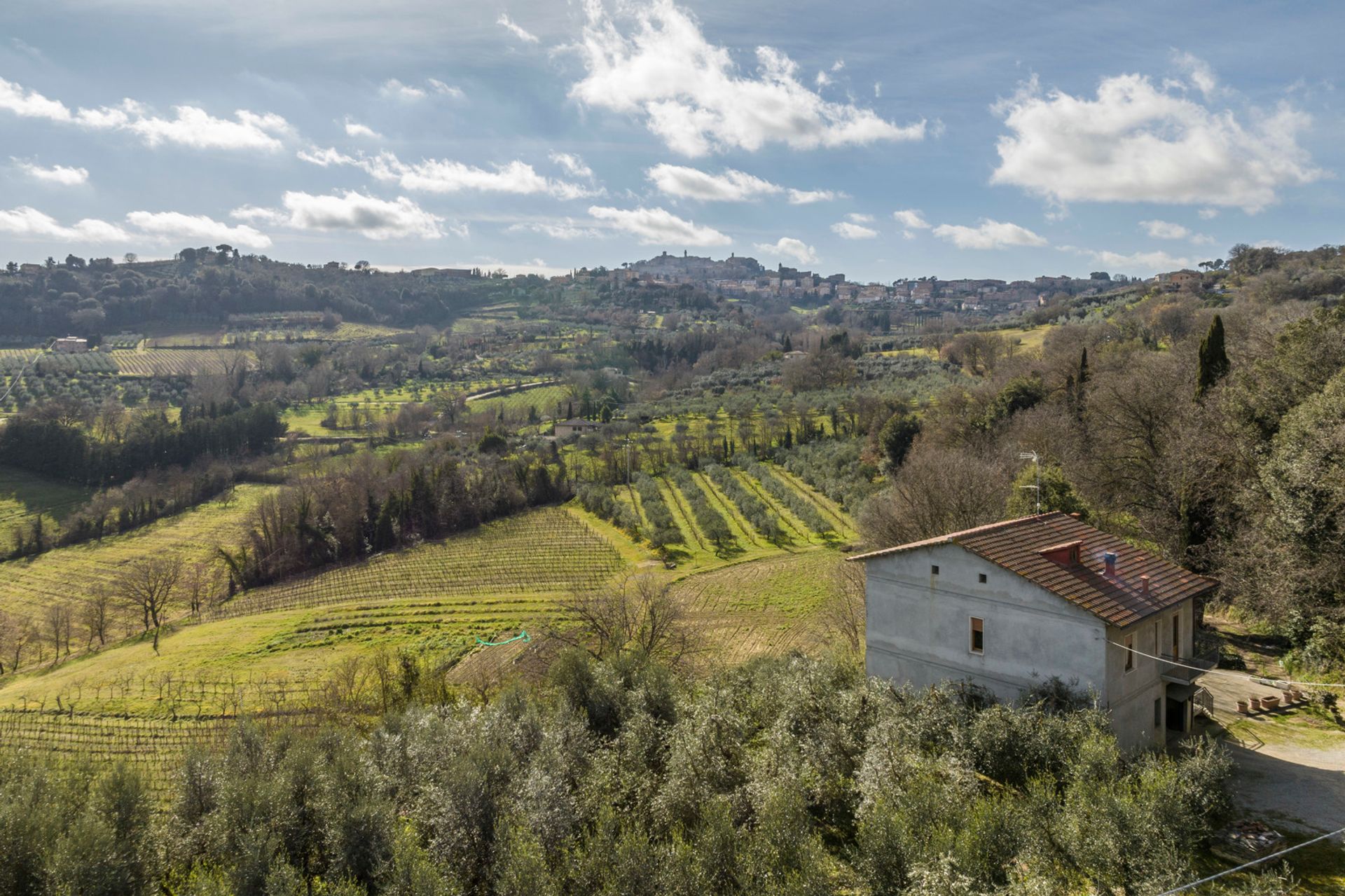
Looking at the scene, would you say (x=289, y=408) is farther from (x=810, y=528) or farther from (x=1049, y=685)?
(x=1049, y=685)

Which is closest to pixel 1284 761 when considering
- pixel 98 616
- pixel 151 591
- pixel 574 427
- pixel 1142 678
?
pixel 1142 678

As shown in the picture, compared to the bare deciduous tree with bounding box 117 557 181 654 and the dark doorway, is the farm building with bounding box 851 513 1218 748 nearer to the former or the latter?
the dark doorway

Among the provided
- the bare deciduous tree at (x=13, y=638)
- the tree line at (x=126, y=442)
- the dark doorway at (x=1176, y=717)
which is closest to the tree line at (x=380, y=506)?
the bare deciduous tree at (x=13, y=638)

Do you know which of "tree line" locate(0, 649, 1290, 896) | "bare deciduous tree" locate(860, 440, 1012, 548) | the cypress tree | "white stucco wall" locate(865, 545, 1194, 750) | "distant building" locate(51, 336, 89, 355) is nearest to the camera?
"tree line" locate(0, 649, 1290, 896)

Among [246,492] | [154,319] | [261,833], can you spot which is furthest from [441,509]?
[154,319]

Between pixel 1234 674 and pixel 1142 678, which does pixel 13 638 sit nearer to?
pixel 1142 678

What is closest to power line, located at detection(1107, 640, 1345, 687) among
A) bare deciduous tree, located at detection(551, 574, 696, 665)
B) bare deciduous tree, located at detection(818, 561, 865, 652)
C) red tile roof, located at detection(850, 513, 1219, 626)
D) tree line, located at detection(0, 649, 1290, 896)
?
red tile roof, located at detection(850, 513, 1219, 626)

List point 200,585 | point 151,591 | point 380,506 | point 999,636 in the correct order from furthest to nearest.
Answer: point 380,506 < point 200,585 < point 151,591 < point 999,636
